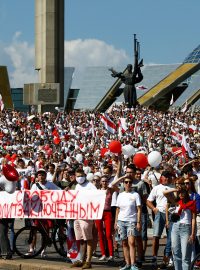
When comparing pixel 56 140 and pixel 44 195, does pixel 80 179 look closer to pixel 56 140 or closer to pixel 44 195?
pixel 44 195

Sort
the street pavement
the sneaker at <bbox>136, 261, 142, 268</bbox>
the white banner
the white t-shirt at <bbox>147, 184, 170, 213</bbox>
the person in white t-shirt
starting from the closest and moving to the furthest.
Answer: the person in white t-shirt
the sneaker at <bbox>136, 261, 142, 268</bbox>
the street pavement
the white t-shirt at <bbox>147, 184, 170, 213</bbox>
the white banner

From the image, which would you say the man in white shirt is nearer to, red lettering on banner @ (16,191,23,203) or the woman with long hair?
the woman with long hair

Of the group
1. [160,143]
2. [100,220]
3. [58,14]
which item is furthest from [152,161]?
[58,14]

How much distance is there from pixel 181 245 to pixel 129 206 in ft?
4.69

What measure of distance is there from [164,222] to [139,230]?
0.90m

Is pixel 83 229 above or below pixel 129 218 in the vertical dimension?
below

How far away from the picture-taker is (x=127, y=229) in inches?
492

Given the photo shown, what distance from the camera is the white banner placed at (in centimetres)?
1341

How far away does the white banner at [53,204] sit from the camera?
13414mm

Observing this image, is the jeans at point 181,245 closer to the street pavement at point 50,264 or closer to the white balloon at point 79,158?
the street pavement at point 50,264

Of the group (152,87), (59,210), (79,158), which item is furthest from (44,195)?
(152,87)

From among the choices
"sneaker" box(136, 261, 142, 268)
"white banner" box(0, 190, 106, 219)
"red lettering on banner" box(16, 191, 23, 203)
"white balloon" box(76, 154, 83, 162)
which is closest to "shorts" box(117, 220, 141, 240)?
"sneaker" box(136, 261, 142, 268)

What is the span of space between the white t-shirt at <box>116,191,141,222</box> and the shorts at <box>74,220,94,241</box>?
856 millimetres

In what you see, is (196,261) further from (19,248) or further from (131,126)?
(131,126)
